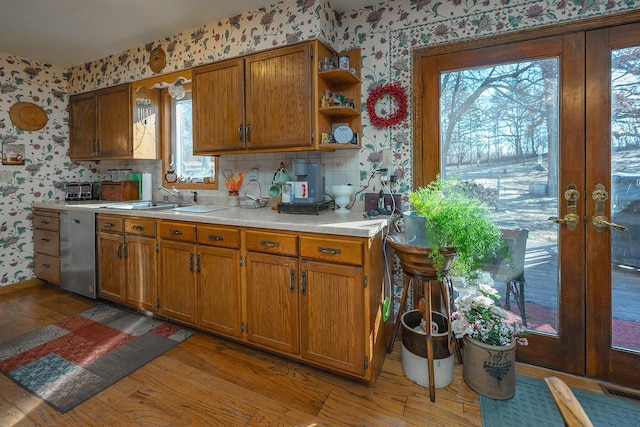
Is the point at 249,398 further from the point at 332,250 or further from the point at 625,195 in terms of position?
the point at 625,195

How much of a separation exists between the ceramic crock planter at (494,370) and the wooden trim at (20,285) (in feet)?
14.5

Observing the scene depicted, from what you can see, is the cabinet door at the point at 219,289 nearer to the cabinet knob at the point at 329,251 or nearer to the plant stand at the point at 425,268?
the cabinet knob at the point at 329,251

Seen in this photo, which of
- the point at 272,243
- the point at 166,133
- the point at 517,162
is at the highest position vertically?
the point at 166,133

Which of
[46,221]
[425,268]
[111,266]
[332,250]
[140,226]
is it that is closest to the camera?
[425,268]

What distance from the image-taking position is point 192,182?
131 inches

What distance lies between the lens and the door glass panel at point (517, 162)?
195 cm

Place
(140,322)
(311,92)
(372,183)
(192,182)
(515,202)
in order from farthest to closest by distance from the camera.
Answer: (192,182), (140,322), (372,183), (311,92), (515,202)

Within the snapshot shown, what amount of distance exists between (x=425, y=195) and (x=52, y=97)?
4327 mm

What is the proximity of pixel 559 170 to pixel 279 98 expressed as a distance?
1.88 m

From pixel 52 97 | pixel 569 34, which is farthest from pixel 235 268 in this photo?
pixel 52 97

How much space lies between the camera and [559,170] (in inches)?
75.4

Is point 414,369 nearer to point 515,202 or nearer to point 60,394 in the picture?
point 515,202

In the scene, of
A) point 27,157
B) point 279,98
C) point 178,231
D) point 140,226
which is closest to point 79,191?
point 27,157

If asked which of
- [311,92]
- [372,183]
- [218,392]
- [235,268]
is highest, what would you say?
[311,92]
